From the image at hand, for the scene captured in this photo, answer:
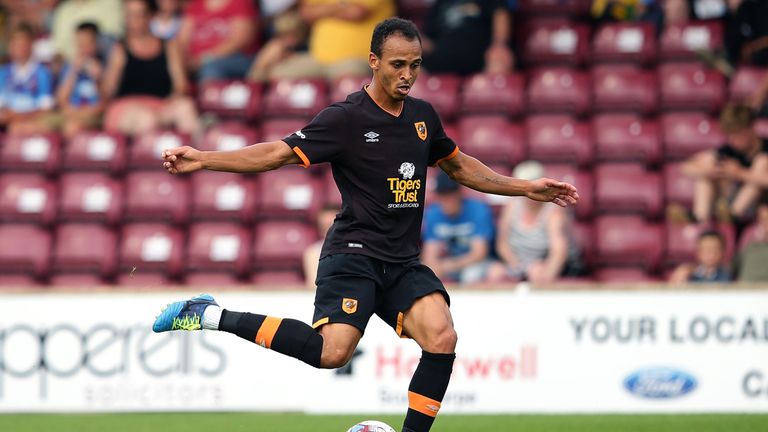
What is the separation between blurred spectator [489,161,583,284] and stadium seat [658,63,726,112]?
81.1 inches

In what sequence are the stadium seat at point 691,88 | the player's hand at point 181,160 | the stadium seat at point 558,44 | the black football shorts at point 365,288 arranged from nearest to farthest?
the player's hand at point 181,160
the black football shorts at point 365,288
the stadium seat at point 691,88
the stadium seat at point 558,44

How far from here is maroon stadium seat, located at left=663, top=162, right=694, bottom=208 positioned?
41.1ft

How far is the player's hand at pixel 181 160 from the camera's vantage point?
21.4 feet

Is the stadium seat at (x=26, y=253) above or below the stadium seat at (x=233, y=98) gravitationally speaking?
below

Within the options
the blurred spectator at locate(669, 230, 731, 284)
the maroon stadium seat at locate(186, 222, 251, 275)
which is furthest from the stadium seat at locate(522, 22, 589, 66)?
the maroon stadium seat at locate(186, 222, 251, 275)

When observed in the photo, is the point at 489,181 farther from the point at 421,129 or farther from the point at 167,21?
the point at 167,21

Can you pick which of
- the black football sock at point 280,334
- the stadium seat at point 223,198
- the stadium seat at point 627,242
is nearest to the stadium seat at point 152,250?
the stadium seat at point 223,198

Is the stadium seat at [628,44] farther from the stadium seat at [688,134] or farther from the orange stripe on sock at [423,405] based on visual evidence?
the orange stripe on sock at [423,405]

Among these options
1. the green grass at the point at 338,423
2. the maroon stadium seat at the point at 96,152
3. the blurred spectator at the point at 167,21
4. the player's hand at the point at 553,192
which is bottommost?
the green grass at the point at 338,423

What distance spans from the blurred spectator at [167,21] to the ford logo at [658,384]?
264 inches

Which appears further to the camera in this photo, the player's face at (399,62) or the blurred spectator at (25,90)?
the blurred spectator at (25,90)

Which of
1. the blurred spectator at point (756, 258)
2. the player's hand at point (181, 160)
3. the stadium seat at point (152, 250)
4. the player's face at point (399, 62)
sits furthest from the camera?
the stadium seat at point (152, 250)

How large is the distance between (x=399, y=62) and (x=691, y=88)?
704 centimetres

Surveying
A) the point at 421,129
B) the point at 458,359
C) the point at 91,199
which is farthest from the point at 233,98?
the point at 421,129
